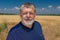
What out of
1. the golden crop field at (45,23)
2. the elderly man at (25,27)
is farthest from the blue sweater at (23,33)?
the golden crop field at (45,23)

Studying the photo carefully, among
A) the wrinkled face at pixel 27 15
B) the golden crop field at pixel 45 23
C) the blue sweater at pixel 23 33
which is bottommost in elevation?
the golden crop field at pixel 45 23

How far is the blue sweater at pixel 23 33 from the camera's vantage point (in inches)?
81.9

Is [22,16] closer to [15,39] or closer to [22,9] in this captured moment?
[22,9]

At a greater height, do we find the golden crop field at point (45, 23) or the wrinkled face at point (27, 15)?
the wrinkled face at point (27, 15)

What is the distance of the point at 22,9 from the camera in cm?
218

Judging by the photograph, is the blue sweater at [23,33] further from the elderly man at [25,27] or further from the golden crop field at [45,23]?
the golden crop field at [45,23]

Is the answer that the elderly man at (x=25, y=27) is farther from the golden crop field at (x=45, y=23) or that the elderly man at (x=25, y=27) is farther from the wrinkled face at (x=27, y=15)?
the golden crop field at (x=45, y=23)

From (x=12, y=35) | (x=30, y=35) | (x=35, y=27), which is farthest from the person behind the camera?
(x=35, y=27)

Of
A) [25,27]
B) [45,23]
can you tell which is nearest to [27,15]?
[25,27]

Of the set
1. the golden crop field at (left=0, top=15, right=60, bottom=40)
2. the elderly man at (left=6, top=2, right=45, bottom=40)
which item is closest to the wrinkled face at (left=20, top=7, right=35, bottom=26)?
the elderly man at (left=6, top=2, right=45, bottom=40)

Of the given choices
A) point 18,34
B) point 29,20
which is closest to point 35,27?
point 29,20

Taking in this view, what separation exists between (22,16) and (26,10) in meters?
0.07

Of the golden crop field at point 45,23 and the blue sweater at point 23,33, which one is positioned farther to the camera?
the golden crop field at point 45,23

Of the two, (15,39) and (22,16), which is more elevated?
(22,16)
